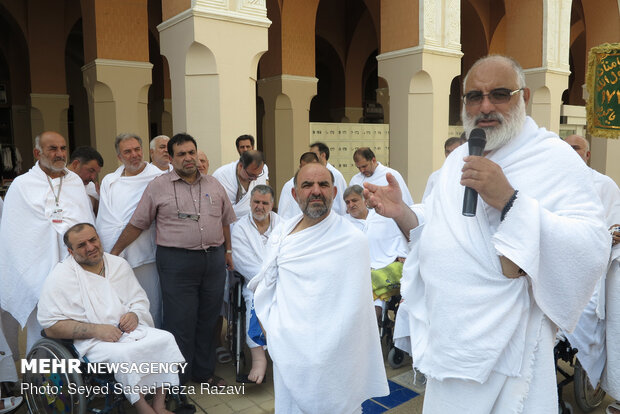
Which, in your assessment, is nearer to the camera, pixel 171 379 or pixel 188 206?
pixel 171 379

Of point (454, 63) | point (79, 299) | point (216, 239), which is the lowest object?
point (79, 299)

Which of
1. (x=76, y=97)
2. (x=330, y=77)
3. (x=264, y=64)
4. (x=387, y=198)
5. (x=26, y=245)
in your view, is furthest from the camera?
(x=76, y=97)

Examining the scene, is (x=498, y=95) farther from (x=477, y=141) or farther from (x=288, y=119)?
(x=288, y=119)

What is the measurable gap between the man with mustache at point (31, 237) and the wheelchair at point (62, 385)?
567mm

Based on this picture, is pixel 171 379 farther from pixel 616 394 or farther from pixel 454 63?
pixel 454 63

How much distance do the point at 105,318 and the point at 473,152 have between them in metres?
2.46

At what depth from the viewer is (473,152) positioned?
58.9 inches

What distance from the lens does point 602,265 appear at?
4.70 ft

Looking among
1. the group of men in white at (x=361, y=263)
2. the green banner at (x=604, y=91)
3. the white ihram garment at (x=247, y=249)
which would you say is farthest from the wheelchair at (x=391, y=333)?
the green banner at (x=604, y=91)

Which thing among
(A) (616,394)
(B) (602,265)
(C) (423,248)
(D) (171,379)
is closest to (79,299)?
(D) (171,379)

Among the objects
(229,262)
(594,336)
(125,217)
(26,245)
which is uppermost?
(125,217)

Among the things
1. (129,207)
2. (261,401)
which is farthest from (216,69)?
(261,401)

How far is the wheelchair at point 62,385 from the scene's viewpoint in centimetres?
259

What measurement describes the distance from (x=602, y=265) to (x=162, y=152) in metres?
3.77
